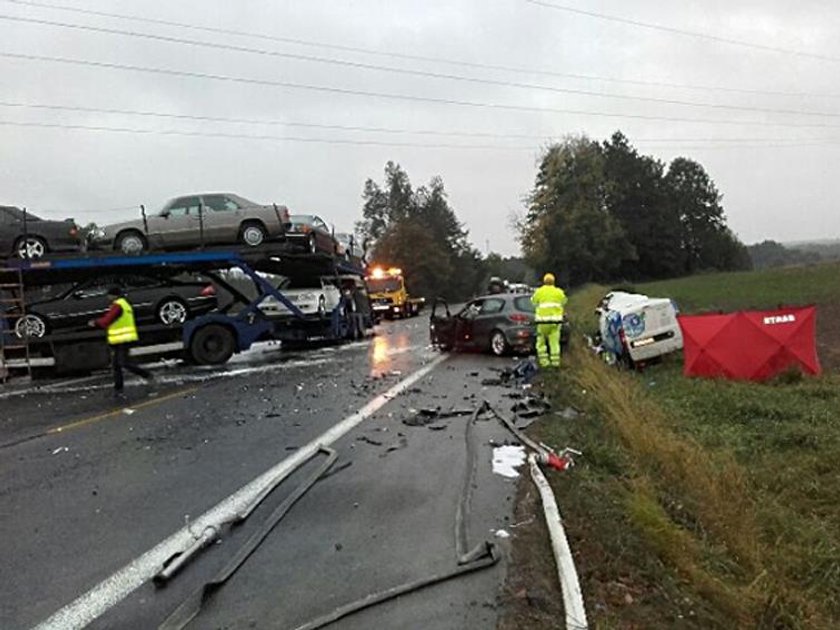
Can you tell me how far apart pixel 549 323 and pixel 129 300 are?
30.7 ft

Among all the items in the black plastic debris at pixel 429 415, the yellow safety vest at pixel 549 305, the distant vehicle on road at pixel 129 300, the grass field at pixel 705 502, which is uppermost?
the distant vehicle on road at pixel 129 300

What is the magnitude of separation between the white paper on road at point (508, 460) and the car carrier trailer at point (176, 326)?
1074 centimetres

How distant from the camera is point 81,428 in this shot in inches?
361

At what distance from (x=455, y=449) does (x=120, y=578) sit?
376 cm

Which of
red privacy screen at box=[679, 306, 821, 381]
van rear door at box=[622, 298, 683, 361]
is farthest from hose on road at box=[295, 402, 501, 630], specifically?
van rear door at box=[622, 298, 683, 361]

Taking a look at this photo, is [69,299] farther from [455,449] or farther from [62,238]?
[455,449]

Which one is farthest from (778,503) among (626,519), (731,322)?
(731,322)

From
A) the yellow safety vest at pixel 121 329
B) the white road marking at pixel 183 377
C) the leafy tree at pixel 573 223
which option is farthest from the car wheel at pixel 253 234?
the leafy tree at pixel 573 223

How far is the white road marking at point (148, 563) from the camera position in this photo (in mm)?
3895

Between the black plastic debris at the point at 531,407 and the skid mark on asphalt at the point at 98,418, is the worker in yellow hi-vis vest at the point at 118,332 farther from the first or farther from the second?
the black plastic debris at the point at 531,407

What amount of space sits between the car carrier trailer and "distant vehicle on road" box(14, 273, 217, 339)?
0.23 meters

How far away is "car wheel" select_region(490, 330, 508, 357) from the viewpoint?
54.5ft

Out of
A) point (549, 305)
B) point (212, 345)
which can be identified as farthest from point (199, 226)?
point (549, 305)

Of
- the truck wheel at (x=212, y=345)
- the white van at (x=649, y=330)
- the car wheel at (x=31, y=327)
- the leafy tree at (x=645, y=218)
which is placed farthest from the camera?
the leafy tree at (x=645, y=218)
